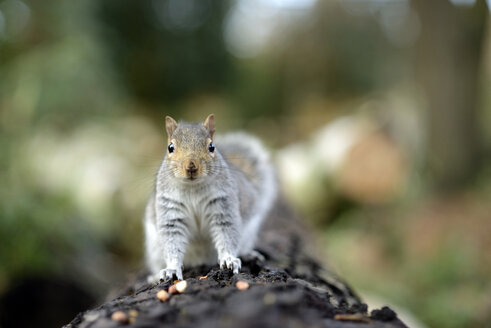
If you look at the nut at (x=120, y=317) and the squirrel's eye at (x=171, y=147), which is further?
the squirrel's eye at (x=171, y=147)

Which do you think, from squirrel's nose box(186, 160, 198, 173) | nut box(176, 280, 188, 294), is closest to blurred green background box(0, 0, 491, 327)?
squirrel's nose box(186, 160, 198, 173)

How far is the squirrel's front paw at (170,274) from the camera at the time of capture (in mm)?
1874

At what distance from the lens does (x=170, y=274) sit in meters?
1.90

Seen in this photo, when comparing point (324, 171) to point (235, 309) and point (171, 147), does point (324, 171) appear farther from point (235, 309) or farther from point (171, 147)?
point (235, 309)

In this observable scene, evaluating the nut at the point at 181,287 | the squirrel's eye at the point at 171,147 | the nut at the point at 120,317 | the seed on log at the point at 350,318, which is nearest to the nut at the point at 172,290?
the nut at the point at 181,287

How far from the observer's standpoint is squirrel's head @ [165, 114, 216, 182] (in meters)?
1.98

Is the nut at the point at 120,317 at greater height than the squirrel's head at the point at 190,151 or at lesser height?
lesser

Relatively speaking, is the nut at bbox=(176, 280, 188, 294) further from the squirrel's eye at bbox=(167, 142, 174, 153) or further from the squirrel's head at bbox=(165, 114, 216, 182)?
the squirrel's eye at bbox=(167, 142, 174, 153)

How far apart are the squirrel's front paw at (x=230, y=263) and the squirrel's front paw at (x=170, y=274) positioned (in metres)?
0.18

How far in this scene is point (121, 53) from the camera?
1238 centimetres

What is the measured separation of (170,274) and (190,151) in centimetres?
53

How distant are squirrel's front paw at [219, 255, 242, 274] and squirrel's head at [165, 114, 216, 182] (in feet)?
1.21

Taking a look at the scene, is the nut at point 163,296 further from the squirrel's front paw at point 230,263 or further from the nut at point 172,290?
the squirrel's front paw at point 230,263

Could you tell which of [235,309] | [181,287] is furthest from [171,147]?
[235,309]
